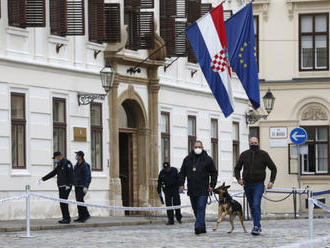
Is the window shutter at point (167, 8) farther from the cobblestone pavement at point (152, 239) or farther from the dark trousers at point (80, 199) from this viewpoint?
the cobblestone pavement at point (152, 239)

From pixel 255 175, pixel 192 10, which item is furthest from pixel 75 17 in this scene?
pixel 255 175

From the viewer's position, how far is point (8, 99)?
30.8m

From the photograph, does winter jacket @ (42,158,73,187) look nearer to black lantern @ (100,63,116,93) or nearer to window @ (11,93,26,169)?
window @ (11,93,26,169)

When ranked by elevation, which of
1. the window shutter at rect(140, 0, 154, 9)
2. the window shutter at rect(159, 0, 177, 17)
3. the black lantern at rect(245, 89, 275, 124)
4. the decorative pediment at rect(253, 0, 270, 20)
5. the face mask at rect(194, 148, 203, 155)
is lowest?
the face mask at rect(194, 148, 203, 155)

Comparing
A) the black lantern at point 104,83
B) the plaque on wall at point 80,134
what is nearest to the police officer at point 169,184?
the plaque on wall at point 80,134

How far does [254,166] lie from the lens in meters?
23.7

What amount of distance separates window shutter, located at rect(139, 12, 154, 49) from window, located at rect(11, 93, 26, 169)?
6339 millimetres

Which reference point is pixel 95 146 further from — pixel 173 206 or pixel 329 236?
pixel 329 236

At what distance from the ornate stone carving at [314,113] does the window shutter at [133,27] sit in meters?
17.6

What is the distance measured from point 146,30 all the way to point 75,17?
4.66m

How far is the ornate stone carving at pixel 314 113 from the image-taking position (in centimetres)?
5306

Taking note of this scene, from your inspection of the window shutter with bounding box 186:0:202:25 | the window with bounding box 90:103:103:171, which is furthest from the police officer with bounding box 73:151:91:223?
the window shutter with bounding box 186:0:202:25

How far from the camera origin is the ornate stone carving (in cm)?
5306

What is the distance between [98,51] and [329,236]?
13.4 m
